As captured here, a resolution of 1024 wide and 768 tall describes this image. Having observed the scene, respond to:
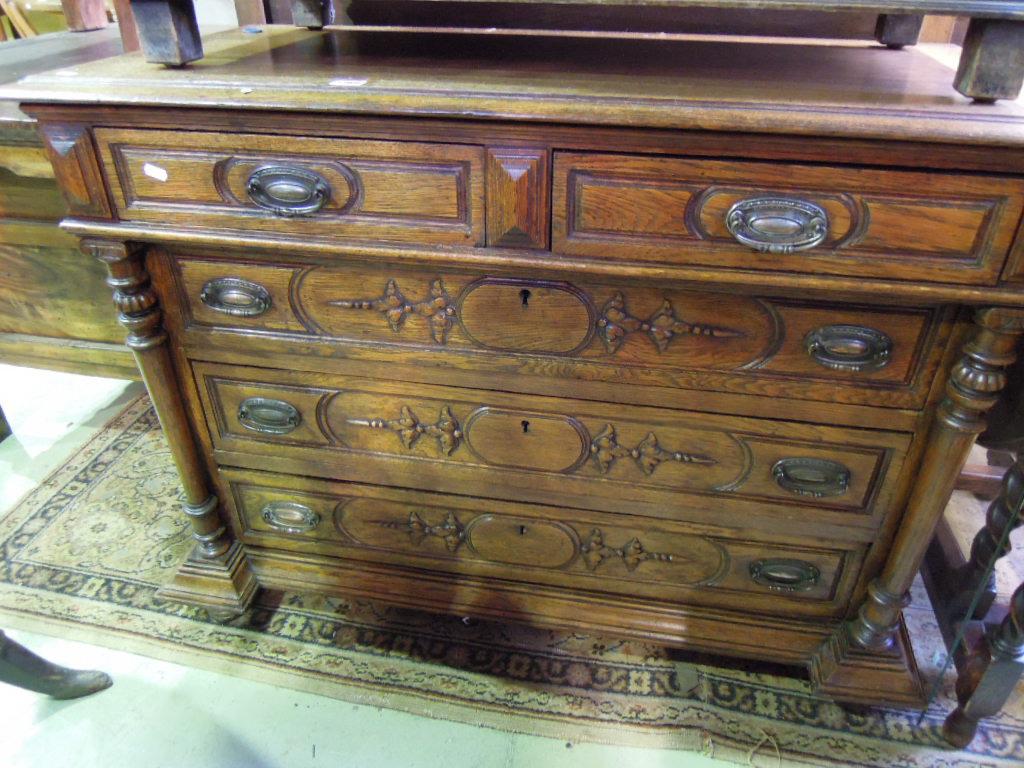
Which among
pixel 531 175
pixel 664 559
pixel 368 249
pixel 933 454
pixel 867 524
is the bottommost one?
pixel 664 559

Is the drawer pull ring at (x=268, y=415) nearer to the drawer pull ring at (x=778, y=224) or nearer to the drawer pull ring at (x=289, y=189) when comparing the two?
the drawer pull ring at (x=289, y=189)

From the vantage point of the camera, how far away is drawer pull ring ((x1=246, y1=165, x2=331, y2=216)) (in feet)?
3.34

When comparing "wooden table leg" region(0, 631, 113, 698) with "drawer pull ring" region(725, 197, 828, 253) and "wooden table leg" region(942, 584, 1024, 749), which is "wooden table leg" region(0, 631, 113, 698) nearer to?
"drawer pull ring" region(725, 197, 828, 253)

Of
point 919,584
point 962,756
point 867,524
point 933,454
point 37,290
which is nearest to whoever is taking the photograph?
point 933,454

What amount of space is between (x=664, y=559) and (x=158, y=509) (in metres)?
1.28

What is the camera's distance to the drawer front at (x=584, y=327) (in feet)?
3.42

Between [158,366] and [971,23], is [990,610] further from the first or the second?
[158,366]

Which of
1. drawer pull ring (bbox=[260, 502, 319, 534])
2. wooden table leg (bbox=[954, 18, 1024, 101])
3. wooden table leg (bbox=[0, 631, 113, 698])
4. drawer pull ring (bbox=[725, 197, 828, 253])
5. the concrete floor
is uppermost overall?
wooden table leg (bbox=[954, 18, 1024, 101])

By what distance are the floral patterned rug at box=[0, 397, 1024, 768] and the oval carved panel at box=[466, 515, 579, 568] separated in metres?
0.23

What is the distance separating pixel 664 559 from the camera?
133 cm

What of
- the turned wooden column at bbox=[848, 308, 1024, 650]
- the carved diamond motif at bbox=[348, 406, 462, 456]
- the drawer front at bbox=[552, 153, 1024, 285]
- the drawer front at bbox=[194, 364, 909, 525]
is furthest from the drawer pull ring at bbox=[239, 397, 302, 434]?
the turned wooden column at bbox=[848, 308, 1024, 650]

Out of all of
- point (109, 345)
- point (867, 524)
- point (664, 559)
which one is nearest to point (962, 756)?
point (867, 524)

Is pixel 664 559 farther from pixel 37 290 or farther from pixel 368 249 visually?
pixel 37 290

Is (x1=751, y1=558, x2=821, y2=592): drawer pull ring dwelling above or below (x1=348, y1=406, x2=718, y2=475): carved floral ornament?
below
